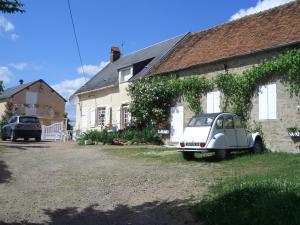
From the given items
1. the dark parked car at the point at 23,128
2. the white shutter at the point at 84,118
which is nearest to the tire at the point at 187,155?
the dark parked car at the point at 23,128

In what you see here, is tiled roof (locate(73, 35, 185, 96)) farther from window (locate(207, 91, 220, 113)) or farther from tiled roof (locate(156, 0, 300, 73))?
window (locate(207, 91, 220, 113))

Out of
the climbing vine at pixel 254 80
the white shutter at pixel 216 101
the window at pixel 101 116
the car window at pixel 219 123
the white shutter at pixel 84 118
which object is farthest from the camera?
the white shutter at pixel 84 118

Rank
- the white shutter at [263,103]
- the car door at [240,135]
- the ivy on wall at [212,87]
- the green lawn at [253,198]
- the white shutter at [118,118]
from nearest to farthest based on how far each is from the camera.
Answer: the green lawn at [253,198], the car door at [240,135], the ivy on wall at [212,87], the white shutter at [263,103], the white shutter at [118,118]

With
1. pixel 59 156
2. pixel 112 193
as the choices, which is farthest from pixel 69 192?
pixel 59 156

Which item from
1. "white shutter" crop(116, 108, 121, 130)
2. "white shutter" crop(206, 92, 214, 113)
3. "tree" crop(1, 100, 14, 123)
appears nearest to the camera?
"white shutter" crop(206, 92, 214, 113)

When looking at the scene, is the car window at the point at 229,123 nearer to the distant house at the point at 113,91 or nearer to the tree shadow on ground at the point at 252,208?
the tree shadow on ground at the point at 252,208

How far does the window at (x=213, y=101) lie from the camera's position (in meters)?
17.4

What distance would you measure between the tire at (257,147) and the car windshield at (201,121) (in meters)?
2.15

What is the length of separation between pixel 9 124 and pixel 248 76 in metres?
15.6

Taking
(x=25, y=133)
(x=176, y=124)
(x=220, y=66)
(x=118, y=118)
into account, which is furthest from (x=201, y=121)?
(x=25, y=133)

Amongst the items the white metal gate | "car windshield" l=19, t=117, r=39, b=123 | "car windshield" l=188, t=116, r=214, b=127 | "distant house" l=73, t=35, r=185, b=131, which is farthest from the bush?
the white metal gate

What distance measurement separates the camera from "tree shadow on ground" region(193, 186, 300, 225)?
6.15 metres

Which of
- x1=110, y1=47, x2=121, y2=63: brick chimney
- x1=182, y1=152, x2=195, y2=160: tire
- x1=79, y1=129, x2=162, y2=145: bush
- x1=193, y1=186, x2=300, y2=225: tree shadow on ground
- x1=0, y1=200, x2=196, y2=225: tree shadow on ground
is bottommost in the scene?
x1=0, y1=200, x2=196, y2=225: tree shadow on ground

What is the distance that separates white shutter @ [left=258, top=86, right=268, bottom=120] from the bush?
6369 millimetres
